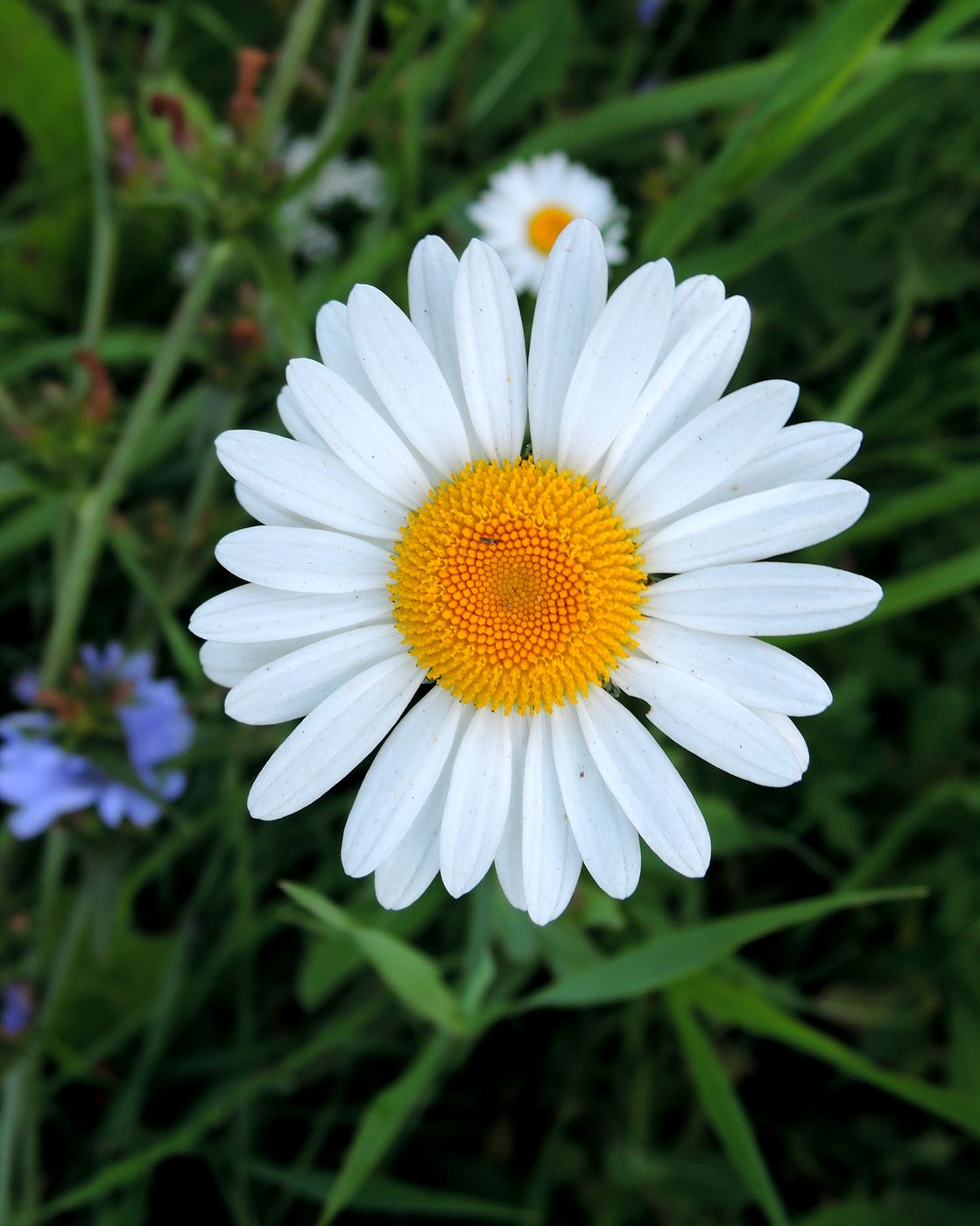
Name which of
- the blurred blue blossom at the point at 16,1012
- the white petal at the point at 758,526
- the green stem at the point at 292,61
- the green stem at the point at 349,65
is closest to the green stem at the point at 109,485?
the green stem at the point at 292,61

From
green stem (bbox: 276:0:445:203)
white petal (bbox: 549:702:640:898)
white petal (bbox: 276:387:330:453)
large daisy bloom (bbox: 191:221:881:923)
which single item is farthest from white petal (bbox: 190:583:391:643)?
green stem (bbox: 276:0:445:203)

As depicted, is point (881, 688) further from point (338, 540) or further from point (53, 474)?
point (53, 474)

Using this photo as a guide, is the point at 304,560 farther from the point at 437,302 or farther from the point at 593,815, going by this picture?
the point at 593,815

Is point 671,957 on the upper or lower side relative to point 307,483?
lower

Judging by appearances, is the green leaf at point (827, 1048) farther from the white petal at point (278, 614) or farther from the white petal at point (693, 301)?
the white petal at point (693, 301)

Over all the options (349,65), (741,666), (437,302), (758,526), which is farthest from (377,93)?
(741,666)

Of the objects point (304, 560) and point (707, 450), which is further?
point (304, 560)
